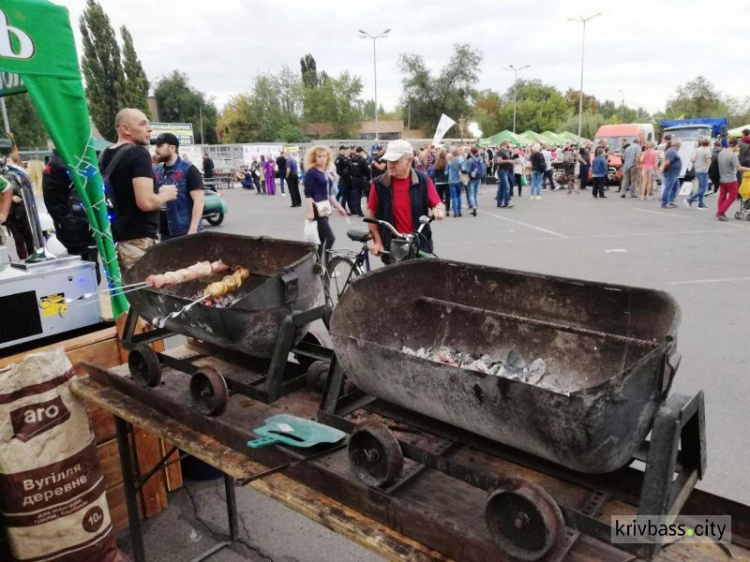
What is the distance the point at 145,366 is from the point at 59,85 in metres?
1.91

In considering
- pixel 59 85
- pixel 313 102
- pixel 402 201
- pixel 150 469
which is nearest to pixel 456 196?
pixel 402 201

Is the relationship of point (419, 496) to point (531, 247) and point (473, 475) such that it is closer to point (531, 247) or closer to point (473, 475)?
point (473, 475)

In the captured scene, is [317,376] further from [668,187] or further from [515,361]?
[668,187]

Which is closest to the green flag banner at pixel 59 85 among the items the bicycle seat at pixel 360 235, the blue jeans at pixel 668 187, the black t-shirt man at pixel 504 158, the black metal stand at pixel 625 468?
the black metal stand at pixel 625 468

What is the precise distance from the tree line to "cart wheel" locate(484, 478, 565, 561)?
56.8 meters

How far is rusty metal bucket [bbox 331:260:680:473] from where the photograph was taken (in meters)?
1.34

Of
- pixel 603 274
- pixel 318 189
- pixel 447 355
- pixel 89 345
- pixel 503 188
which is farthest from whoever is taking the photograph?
pixel 503 188

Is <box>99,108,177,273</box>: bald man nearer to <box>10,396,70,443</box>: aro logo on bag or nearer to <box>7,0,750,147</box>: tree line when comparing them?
<box>10,396,70,443</box>: aro logo on bag

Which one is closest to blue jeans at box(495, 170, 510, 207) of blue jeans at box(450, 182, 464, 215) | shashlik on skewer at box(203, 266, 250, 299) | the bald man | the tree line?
blue jeans at box(450, 182, 464, 215)

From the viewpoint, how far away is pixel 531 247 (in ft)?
34.1

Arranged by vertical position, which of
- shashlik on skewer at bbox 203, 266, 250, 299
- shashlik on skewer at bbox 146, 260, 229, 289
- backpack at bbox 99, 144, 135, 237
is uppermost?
backpack at bbox 99, 144, 135, 237

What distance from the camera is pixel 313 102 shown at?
7819 cm

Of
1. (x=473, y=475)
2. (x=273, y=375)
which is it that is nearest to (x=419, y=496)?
(x=473, y=475)

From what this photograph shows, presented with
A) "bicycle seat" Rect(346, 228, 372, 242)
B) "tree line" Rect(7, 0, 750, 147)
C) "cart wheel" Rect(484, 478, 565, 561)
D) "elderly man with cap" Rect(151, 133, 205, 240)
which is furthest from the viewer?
"tree line" Rect(7, 0, 750, 147)
